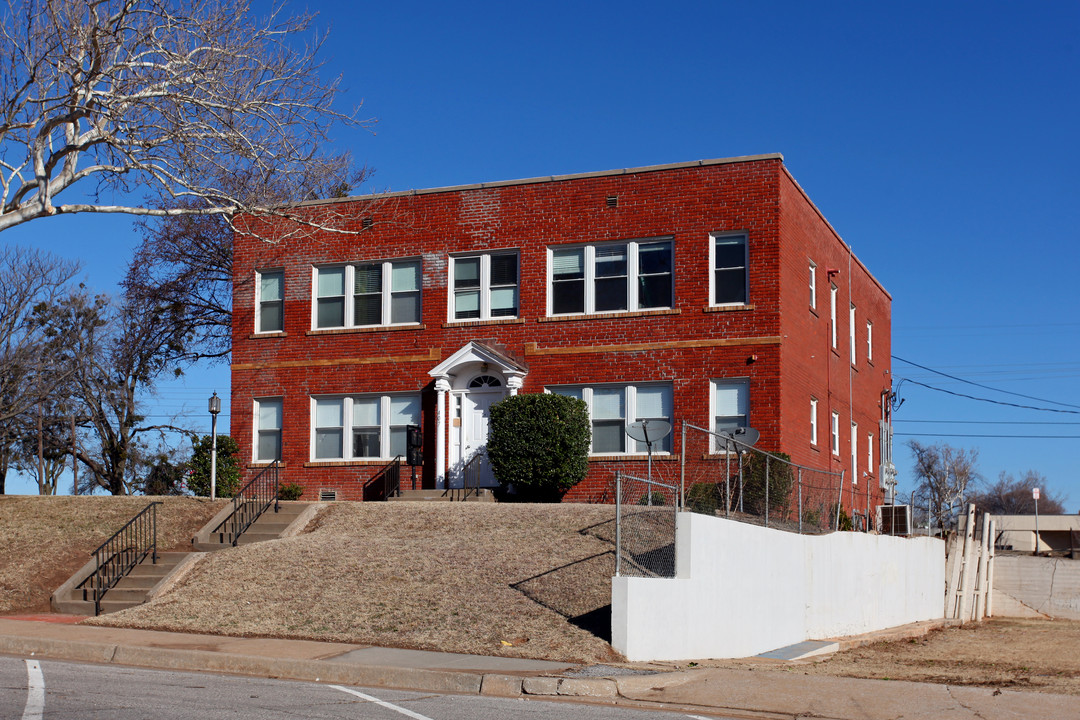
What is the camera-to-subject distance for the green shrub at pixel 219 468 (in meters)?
26.8

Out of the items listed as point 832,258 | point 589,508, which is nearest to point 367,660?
point 589,508

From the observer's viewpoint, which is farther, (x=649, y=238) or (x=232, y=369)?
(x=232, y=369)

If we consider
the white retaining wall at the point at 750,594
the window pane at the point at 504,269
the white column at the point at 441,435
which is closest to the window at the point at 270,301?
the white column at the point at 441,435

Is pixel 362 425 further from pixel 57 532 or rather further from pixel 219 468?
pixel 57 532

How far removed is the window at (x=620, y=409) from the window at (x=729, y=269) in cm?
227

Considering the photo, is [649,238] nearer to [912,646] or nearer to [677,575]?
[912,646]

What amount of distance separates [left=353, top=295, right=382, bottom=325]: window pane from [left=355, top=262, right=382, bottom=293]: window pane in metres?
0.18

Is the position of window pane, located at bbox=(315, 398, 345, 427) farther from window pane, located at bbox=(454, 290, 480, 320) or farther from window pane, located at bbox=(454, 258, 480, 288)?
window pane, located at bbox=(454, 258, 480, 288)

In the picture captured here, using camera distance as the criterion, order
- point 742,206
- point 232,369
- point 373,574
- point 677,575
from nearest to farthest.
Answer: point 677,575 < point 373,574 < point 742,206 < point 232,369

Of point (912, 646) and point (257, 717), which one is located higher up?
point (257, 717)

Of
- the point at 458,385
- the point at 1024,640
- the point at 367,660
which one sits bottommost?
the point at 1024,640

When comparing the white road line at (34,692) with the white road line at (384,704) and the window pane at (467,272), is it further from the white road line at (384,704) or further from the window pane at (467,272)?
the window pane at (467,272)

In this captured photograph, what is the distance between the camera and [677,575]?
14.5 m

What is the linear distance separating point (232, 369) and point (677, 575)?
16642 millimetres
